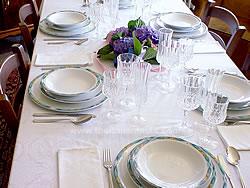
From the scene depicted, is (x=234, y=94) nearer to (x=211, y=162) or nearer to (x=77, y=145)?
(x=211, y=162)

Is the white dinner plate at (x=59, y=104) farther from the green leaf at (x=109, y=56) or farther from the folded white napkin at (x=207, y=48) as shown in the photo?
the folded white napkin at (x=207, y=48)

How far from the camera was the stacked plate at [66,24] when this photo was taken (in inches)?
62.4

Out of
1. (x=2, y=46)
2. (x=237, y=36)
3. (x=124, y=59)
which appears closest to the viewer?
(x=124, y=59)

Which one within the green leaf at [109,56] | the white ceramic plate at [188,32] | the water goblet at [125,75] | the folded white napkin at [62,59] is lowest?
the folded white napkin at [62,59]

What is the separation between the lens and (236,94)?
1.17 metres

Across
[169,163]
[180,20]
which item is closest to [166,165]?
[169,163]

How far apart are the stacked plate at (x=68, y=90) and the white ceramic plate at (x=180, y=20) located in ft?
1.95

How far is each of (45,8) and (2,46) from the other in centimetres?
132

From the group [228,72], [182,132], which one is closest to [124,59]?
[182,132]

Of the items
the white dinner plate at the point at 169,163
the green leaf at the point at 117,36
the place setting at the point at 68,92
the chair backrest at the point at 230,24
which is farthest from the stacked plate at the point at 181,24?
the white dinner plate at the point at 169,163

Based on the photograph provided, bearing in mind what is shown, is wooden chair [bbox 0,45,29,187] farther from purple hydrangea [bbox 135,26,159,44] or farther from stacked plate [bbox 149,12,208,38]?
stacked plate [bbox 149,12,208,38]

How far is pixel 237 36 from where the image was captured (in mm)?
1673

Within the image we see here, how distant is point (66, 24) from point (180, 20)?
0.56 meters

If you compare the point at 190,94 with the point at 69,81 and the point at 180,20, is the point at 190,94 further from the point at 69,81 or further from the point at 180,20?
the point at 180,20
